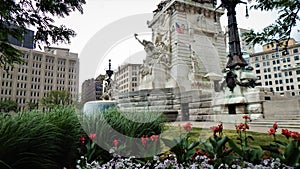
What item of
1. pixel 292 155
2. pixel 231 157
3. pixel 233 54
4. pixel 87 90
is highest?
pixel 233 54

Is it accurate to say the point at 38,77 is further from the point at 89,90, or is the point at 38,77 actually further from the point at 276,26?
the point at 276,26

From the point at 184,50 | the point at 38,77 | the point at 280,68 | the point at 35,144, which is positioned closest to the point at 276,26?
the point at 35,144

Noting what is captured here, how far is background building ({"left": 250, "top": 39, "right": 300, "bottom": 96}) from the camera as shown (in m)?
55.5

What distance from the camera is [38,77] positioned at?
242ft

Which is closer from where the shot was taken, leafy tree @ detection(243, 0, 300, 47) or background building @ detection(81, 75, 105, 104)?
leafy tree @ detection(243, 0, 300, 47)

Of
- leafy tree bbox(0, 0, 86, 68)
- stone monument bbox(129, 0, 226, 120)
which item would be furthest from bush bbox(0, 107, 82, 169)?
stone monument bbox(129, 0, 226, 120)

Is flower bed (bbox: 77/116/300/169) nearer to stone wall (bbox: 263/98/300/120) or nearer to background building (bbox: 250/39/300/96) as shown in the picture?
stone wall (bbox: 263/98/300/120)

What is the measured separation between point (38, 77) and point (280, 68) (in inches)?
3323

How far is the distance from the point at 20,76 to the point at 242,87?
79885mm

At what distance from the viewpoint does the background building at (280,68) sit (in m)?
55.5

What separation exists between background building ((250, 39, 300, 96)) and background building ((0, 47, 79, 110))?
62504 mm

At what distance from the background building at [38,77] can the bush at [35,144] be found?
66907mm

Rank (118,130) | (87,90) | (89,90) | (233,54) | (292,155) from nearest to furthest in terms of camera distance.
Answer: (292,155), (118,130), (233,54), (87,90), (89,90)

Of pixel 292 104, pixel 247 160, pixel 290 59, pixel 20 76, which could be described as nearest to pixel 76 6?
pixel 247 160
